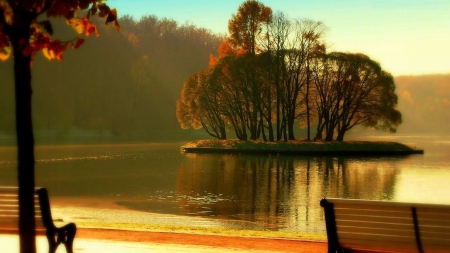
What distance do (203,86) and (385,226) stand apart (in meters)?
57.5

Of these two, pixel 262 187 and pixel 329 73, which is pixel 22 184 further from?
pixel 329 73

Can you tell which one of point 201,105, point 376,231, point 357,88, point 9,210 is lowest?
point 376,231

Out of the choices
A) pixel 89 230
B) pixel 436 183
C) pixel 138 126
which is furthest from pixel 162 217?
pixel 138 126

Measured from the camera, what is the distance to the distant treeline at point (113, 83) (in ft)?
367

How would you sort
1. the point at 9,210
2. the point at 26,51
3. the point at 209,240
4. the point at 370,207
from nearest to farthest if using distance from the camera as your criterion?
the point at 26,51 → the point at 370,207 → the point at 9,210 → the point at 209,240

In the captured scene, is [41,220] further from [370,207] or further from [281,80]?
[281,80]

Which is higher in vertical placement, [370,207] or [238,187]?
[370,207]

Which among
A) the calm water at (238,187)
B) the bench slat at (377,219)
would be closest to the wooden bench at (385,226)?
the bench slat at (377,219)

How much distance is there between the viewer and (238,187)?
24750mm

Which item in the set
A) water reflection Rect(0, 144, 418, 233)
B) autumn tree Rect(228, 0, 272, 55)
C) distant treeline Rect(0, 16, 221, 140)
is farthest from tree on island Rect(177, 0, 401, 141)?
distant treeline Rect(0, 16, 221, 140)

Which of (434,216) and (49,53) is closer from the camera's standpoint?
(49,53)

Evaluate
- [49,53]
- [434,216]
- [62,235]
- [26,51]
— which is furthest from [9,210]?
[434,216]

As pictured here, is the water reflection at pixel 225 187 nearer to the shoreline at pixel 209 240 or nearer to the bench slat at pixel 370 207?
the shoreline at pixel 209 240

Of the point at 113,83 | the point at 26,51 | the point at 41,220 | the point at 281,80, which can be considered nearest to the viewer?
the point at 26,51
